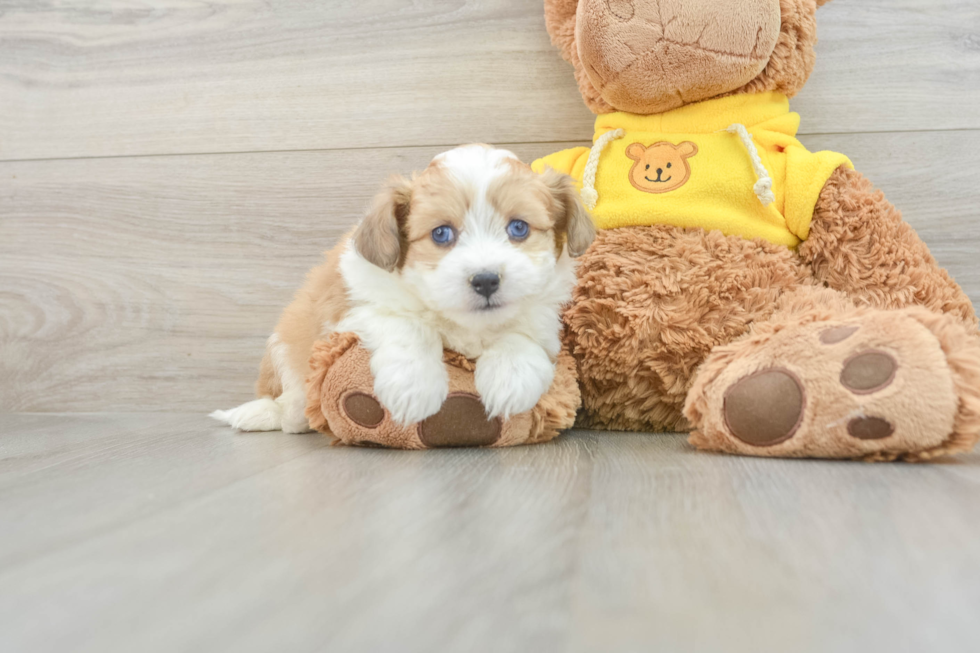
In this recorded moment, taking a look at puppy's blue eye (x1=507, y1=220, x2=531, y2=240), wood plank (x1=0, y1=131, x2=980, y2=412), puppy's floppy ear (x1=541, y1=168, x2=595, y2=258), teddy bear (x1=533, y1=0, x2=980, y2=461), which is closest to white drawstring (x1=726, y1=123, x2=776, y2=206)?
teddy bear (x1=533, y1=0, x2=980, y2=461)

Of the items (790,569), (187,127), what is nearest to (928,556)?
(790,569)

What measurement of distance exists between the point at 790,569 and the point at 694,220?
2.95ft

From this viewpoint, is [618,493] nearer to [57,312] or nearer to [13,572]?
[13,572]

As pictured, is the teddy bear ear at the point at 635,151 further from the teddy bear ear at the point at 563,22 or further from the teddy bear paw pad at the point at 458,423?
the teddy bear paw pad at the point at 458,423

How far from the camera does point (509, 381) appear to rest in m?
1.20

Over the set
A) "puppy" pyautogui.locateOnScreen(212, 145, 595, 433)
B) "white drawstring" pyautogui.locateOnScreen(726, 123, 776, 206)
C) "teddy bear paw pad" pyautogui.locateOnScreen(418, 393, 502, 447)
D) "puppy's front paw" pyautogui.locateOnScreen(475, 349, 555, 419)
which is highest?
"white drawstring" pyautogui.locateOnScreen(726, 123, 776, 206)

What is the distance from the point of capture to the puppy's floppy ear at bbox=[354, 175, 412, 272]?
122cm

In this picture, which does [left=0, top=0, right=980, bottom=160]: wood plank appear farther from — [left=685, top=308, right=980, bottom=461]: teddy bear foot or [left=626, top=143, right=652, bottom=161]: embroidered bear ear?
[left=685, top=308, right=980, bottom=461]: teddy bear foot

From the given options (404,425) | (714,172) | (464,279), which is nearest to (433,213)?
(464,279)

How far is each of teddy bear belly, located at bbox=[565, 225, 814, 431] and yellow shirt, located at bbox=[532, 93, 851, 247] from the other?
0.04 m

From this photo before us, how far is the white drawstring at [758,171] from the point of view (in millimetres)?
1361

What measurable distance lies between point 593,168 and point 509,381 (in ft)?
1.77

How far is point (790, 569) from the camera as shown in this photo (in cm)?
62

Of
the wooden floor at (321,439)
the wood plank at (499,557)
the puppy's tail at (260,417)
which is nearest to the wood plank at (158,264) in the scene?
the wooden floor at (321,439)
